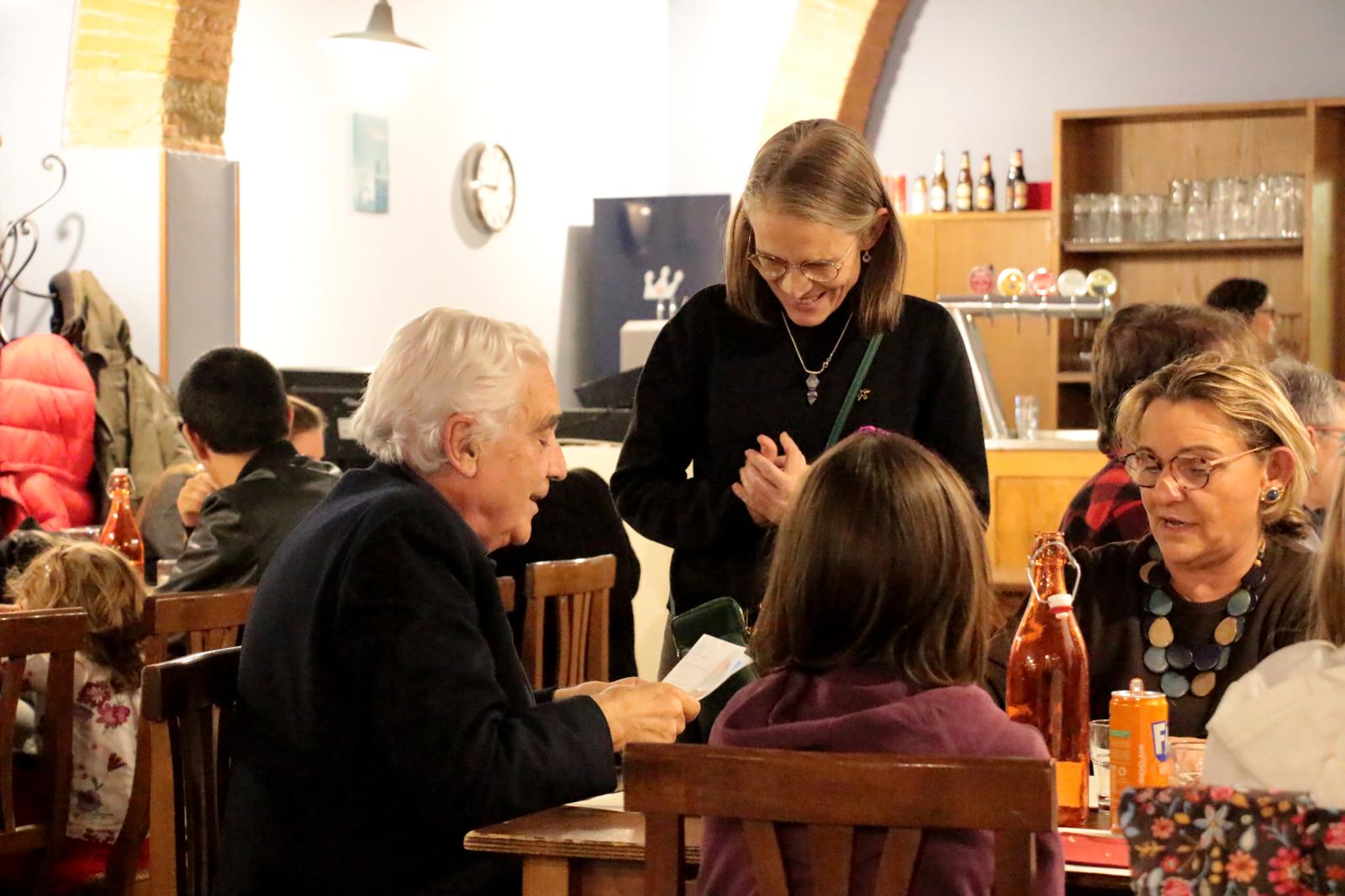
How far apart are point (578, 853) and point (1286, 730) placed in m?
0.71

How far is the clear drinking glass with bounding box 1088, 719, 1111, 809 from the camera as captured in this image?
1.95 metres

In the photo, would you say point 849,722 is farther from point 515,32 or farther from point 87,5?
point 515,32

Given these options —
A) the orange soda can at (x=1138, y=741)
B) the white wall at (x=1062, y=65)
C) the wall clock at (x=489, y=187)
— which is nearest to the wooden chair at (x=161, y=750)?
the orange soda can at (x=1138, y=741)

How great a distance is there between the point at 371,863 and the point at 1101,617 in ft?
3.28

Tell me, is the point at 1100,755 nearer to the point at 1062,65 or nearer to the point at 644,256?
the point at 644,256

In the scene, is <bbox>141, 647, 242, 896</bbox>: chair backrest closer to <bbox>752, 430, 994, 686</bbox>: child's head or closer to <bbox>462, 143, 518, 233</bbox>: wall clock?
<bbox>752, 430, 994, 686</bbox>: child's head

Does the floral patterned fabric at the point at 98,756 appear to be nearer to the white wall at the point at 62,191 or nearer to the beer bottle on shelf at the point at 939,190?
the white wall at the point at 62,191

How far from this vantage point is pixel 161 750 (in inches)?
84.7

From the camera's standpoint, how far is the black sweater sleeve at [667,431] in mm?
2496

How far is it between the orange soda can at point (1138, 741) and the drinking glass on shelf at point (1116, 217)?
691 cm

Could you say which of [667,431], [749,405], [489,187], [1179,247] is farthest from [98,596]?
[1179,247]

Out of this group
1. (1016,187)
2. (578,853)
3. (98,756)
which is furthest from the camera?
(1016,187)

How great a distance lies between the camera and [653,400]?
101 inches

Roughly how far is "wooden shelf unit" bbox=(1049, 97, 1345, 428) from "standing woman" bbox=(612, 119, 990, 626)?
20.4ft
